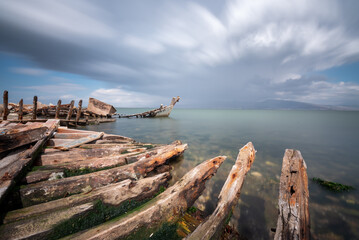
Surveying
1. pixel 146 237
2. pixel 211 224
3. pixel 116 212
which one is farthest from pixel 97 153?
pixel 211 224

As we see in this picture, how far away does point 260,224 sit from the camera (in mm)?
4145

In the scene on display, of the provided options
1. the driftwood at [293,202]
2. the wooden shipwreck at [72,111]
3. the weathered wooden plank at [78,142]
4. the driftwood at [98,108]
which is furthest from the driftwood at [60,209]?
the driftwood at [98,108]

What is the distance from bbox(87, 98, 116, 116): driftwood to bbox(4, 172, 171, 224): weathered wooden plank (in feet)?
95.2

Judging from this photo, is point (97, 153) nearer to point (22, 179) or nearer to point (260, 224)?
point (22, 179)

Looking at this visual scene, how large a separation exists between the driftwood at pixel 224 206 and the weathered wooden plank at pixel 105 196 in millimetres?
1540

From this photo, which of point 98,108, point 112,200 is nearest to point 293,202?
point 112,200

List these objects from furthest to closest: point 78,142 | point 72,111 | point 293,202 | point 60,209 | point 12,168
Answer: point 72,111 < point 78,142 < point 12,168 < point 293,202 < point 60,209

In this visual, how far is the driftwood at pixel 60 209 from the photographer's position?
200 cm

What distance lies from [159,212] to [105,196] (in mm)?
1123

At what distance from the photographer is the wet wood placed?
287cm

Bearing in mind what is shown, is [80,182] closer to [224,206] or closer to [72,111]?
[224,206]

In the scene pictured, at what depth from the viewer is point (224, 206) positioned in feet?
8.80

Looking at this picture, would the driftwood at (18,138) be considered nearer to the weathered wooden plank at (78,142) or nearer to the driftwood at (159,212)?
the weathered wooden plank at (78,142)

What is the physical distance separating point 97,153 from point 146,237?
3.75 metres
